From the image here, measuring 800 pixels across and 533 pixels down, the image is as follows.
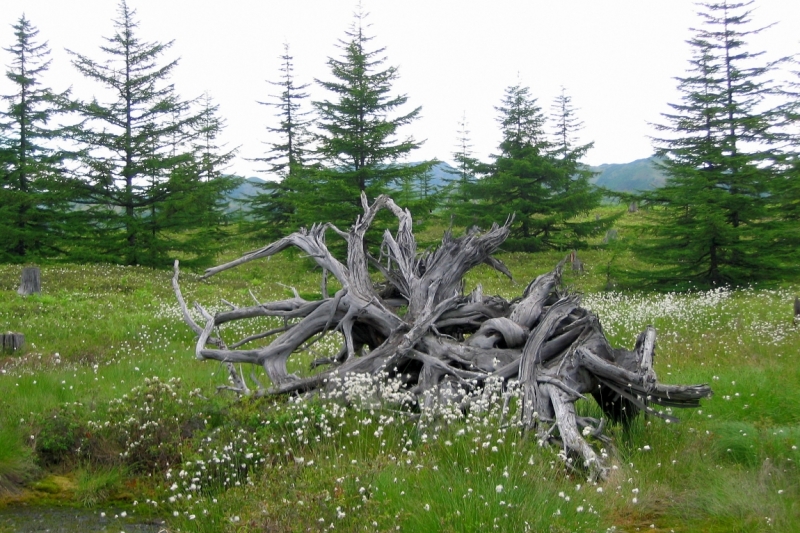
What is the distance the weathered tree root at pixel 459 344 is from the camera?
605 centimetres

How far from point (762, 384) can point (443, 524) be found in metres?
5.67

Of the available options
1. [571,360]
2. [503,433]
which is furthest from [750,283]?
[503,433]

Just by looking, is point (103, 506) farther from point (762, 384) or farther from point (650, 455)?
point (762, 384)

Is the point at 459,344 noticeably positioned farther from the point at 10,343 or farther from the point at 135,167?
the point at 135,167

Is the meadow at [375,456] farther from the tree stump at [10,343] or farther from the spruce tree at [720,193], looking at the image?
the spruce tree at [720,193]

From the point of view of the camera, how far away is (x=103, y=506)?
6102 millimetres

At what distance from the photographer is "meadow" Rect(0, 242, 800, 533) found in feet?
15.3

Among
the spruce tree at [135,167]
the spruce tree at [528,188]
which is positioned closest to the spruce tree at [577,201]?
the spruce tree at [528,188]

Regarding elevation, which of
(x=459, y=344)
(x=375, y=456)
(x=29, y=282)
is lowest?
(x=375, y=456)

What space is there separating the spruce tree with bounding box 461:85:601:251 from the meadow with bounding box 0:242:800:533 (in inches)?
919

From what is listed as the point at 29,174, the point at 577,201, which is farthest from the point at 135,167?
the point at 577,201

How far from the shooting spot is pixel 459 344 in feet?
24.4

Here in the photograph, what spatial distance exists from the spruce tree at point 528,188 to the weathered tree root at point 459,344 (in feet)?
80.0

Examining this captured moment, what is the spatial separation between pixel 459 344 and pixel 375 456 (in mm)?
2041
